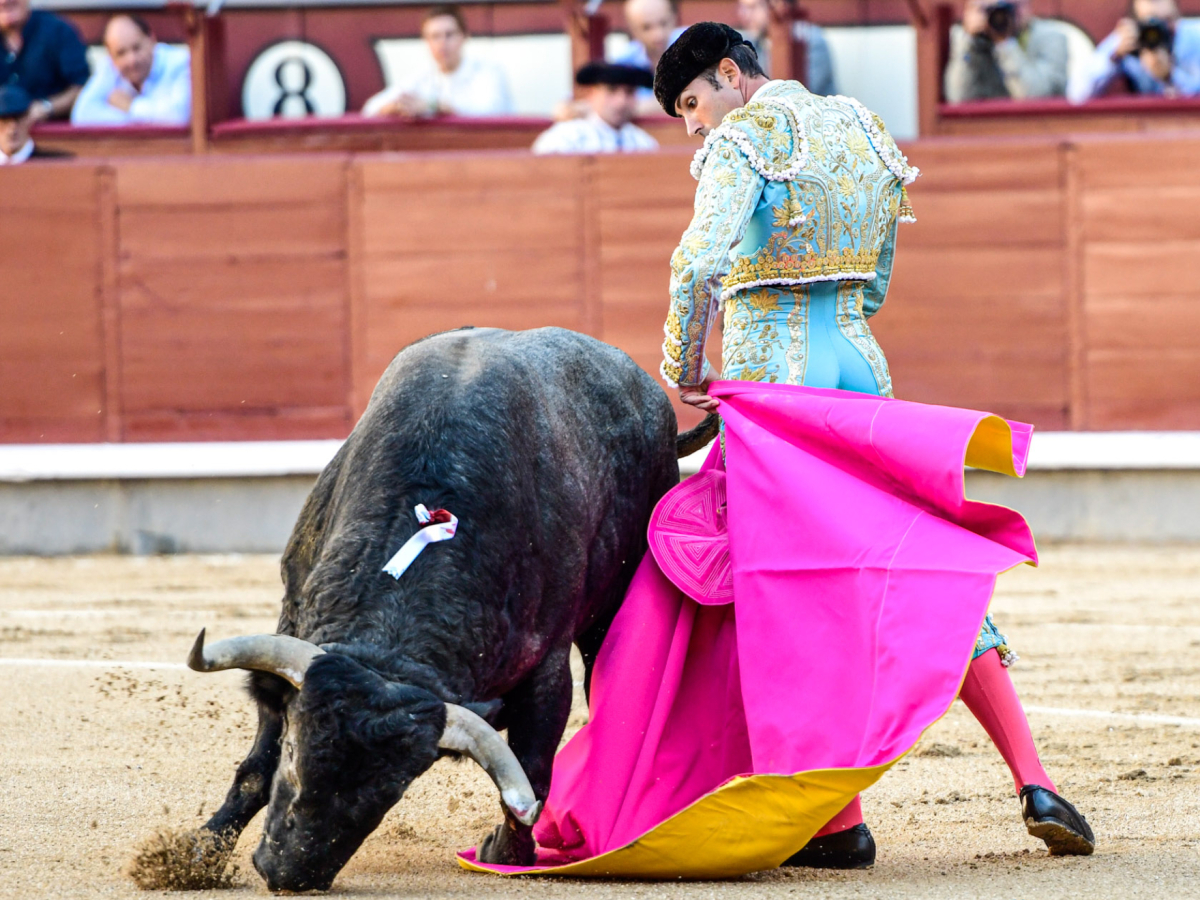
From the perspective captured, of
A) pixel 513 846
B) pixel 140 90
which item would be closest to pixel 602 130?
pixel 140 90

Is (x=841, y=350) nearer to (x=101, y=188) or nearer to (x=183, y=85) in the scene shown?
(x=101, y=188)

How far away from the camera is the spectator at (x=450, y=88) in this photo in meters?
7.81

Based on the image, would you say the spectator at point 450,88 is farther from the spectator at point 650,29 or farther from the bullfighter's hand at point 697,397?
the bullfighter's hand at point 697,397

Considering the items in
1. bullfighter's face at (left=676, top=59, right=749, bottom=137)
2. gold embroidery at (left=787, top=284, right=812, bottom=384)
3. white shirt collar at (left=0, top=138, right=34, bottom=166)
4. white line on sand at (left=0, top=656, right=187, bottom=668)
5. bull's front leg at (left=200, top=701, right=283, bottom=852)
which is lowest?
white line on sand at (left=0, top=656, right=187, bottom=668)

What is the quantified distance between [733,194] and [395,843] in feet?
4.00

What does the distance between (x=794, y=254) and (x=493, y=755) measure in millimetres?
992

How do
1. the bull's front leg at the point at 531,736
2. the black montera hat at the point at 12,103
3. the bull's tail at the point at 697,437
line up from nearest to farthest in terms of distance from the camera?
the bull's front leg at the point at 531,736
the bull's tail at the point at 697,437
the black montera hat at the point at 12,103

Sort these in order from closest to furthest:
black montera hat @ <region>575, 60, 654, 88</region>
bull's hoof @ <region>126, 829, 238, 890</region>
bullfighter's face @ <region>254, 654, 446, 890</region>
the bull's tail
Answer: bullfighter's face @ <region>254, 654, 446, 890</region>
bull's hoof @ <region>126, 829, 238, 890</region>
the bull's tail
black montera hat @ <region>575, 60, 654, 88</region>

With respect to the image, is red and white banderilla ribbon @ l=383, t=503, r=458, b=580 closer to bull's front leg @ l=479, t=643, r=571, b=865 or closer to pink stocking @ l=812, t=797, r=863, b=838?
bull's front leg @ l=479, t=643, r=571, b=865

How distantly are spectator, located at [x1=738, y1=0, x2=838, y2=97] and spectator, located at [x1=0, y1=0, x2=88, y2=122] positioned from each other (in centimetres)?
295

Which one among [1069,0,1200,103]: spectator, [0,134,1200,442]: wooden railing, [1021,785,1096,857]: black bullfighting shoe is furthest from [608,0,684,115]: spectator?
[1021,785,1096,857]: black bullfighting shoe

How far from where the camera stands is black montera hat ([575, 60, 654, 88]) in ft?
23.7

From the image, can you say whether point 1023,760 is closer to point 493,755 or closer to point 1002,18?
point 493,755

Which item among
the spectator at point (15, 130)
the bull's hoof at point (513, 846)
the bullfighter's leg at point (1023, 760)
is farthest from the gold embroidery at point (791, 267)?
the spectator at point (15, 130)
